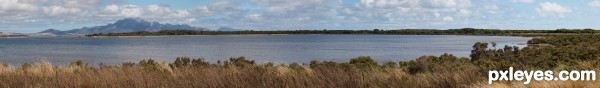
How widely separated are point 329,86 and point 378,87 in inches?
27.4

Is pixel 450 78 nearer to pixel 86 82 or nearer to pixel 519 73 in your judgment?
pixel 519 73

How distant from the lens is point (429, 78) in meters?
8.83

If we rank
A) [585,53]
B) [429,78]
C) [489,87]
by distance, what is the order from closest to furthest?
[489,87] < [429,78] < [585,53]

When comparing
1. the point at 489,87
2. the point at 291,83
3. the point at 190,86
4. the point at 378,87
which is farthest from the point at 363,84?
the point at 190,86

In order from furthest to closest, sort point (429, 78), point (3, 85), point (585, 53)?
point (585, 53) → point (429, 78) → point (3, 85)

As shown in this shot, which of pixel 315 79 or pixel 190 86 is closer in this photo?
pixel 190 86

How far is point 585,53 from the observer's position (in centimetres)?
2666

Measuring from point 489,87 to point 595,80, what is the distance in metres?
1.31

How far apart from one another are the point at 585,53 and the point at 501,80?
20.4 metres

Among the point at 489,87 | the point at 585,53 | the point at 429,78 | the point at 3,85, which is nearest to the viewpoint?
the point at 489,87

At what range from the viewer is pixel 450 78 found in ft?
27.5

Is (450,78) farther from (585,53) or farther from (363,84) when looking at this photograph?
(585,53)

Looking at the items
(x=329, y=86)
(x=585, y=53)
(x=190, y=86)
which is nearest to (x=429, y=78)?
(x=329, y=86)

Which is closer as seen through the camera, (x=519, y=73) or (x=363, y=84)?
(x=363, y=84)
